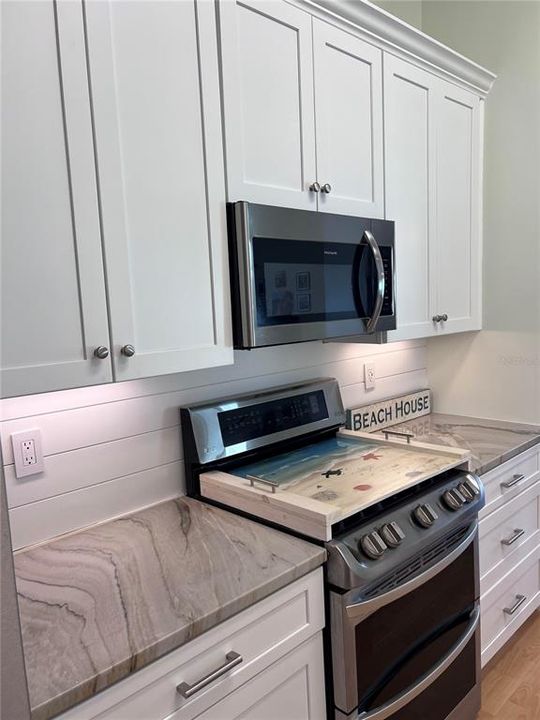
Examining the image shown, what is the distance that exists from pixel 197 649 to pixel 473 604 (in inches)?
43.6

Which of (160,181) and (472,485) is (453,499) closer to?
(472,485)

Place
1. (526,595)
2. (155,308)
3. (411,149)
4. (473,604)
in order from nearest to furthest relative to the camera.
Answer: (155,308) → (473,604) → (411,149) → (526,595)

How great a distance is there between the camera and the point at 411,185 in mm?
1987

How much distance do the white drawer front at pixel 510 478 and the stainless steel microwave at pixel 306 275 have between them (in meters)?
0.70

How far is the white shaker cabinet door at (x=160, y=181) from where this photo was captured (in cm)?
115

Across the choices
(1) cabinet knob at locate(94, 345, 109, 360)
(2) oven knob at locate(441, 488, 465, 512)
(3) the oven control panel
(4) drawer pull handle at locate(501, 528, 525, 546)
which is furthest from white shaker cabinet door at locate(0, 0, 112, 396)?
(4) drawer pull handle at locate(501, 528, 525, 546)

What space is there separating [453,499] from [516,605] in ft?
3.07

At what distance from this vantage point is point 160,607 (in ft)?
3.52

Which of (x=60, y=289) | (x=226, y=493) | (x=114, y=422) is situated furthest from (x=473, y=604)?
(x=60, y=289)

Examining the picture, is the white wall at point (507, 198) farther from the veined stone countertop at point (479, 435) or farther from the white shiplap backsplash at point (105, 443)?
the white shiplap backsplash at point (105, 443)

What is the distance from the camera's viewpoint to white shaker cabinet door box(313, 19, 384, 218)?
1618 mm

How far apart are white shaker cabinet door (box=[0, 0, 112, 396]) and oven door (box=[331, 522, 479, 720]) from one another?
886 mm

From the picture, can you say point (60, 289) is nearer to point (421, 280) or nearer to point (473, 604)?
point (421, 280)

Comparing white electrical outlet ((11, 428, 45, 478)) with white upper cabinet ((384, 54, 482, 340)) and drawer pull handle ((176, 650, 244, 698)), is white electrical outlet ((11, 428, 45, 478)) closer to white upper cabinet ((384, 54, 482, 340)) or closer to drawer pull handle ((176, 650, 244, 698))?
drawer pull handle ((176, 650, 244, 698))
